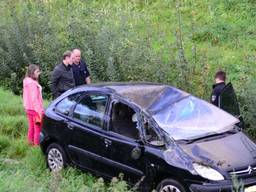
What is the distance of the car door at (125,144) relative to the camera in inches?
312

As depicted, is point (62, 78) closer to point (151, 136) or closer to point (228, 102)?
point (228, 102)

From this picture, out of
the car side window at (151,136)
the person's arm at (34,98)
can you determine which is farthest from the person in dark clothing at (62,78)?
the car side window at (151,136)

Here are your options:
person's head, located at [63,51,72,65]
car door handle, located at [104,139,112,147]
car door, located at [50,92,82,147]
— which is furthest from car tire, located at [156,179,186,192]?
person's head, located at [63,51,72,65]

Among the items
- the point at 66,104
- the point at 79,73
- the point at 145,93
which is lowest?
the point at 66,104

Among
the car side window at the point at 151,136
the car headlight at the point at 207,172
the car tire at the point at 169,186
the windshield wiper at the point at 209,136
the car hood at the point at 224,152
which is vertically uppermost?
the car side window at the point at 151,136

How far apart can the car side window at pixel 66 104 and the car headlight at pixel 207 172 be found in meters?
2.56

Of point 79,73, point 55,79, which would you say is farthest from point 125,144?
point 79,73

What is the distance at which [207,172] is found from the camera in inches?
287

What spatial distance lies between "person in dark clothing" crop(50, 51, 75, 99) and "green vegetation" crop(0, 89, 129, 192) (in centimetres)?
89

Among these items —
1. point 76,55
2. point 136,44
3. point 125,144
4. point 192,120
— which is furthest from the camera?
point 136,44

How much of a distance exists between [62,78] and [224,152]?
15.1 feet

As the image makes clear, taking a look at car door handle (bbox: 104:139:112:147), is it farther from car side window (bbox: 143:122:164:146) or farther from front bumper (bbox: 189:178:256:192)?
front bumper (bbox: 189:178:256:192)

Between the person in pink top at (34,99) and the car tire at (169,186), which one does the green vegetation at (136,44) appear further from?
the car tire at (169,186)

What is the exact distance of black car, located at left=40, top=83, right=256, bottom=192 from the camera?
24.3ft
